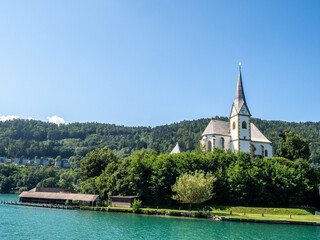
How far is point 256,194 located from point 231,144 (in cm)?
1968

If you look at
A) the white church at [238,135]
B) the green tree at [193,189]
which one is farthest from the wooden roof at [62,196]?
the white church at [238,135]

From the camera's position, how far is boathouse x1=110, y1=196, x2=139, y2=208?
65750 millimetres

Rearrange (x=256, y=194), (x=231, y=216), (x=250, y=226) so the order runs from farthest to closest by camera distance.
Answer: (x=256, y=194) < (x=231, y=216) < (x=250, y=226)

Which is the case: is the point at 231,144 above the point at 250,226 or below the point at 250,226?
above

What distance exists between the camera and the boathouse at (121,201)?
216ft

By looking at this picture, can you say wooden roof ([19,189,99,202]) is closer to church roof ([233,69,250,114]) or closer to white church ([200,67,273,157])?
white church ([200,67,273,157])

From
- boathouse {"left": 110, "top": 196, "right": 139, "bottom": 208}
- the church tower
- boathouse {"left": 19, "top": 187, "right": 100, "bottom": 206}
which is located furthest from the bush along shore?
the church tower

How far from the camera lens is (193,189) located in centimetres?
5866

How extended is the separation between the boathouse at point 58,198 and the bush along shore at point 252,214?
1360cm

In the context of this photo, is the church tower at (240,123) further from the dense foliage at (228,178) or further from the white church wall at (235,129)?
the dense foliage at (228,178)

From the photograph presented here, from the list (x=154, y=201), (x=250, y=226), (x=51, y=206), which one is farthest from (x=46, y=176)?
(x=250, y=226)

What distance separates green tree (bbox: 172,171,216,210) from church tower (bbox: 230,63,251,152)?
19.6 meters

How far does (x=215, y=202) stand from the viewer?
2547 inches

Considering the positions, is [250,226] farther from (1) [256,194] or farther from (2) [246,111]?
(2) [246,111]
